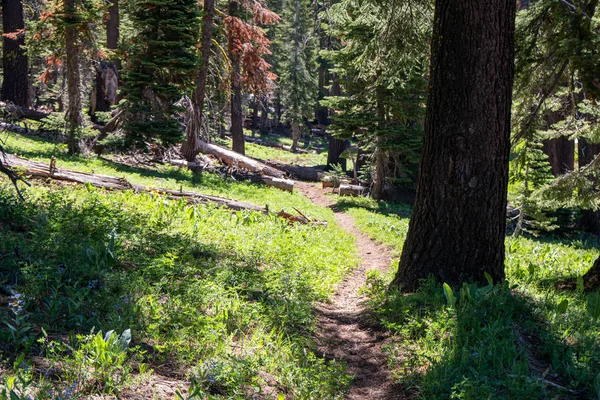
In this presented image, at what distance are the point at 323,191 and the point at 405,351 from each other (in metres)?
17.5

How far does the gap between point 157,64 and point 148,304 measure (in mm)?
13270

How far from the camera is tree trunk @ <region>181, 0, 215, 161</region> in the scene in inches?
741

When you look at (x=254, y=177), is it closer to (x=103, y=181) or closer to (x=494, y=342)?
(x=103, y=181)

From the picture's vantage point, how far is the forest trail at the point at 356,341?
451 centimetres

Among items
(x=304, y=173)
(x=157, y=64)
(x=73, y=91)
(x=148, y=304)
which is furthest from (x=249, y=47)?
(x=148, y=304)

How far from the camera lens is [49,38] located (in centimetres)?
1505

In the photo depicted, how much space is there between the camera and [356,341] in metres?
5.67

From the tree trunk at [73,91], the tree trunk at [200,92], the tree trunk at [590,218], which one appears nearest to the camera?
the tree trunk at [73,91]

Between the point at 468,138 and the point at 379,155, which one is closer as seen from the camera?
the point at 468,138

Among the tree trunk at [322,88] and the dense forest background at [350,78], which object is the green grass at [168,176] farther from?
the tree trunk at [322,88]

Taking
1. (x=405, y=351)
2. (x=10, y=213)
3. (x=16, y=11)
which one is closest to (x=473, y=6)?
(x=405, y=351)

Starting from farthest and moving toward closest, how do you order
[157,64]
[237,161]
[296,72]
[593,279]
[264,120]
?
[264,120] < [296,72] < [237,161] < [157,64] < [593,279]

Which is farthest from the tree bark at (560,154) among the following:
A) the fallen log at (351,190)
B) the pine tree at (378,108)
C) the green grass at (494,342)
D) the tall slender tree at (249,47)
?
the green grass at (494,342)

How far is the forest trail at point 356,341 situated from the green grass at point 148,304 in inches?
8.7
